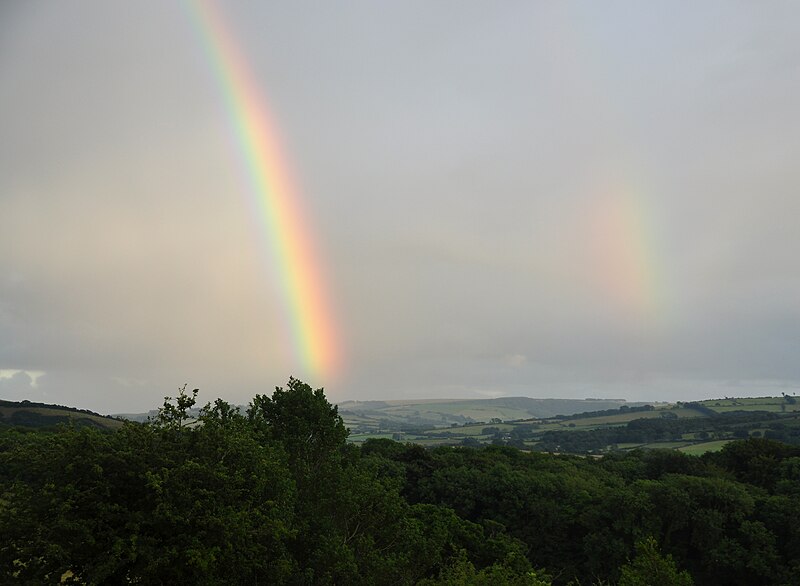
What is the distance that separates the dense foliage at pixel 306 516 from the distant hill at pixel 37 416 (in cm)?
8845

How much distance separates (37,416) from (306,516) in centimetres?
14115

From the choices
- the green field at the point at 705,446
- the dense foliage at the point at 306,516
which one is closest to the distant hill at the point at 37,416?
the dense foliage at the point at 306,516

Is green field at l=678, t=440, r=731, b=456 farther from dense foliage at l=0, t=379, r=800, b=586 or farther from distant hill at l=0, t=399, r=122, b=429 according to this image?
distant hill at l=0, t=399, r=122, b=429

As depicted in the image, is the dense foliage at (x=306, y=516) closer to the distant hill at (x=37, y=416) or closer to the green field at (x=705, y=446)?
the green field at (x=705, y=446)

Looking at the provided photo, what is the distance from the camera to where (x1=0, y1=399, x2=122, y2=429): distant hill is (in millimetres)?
136375

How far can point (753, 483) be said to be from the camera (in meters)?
75.3

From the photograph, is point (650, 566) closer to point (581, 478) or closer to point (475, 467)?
point (581, 478)

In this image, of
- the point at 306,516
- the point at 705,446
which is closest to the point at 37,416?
the point at 306,516

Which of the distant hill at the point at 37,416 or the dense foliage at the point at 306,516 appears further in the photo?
A: the distant hill at the point at 37,416

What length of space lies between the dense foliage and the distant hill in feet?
290

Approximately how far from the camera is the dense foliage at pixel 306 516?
80.1 feet

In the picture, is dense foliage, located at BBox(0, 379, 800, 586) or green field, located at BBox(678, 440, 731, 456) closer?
dense foliage, located at BBox(0, 379, 800, 586)

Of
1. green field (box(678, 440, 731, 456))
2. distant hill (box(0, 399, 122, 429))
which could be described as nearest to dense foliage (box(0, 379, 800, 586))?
green field (box(678, 440, 731, 456))

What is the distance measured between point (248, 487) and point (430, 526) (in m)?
20.2
